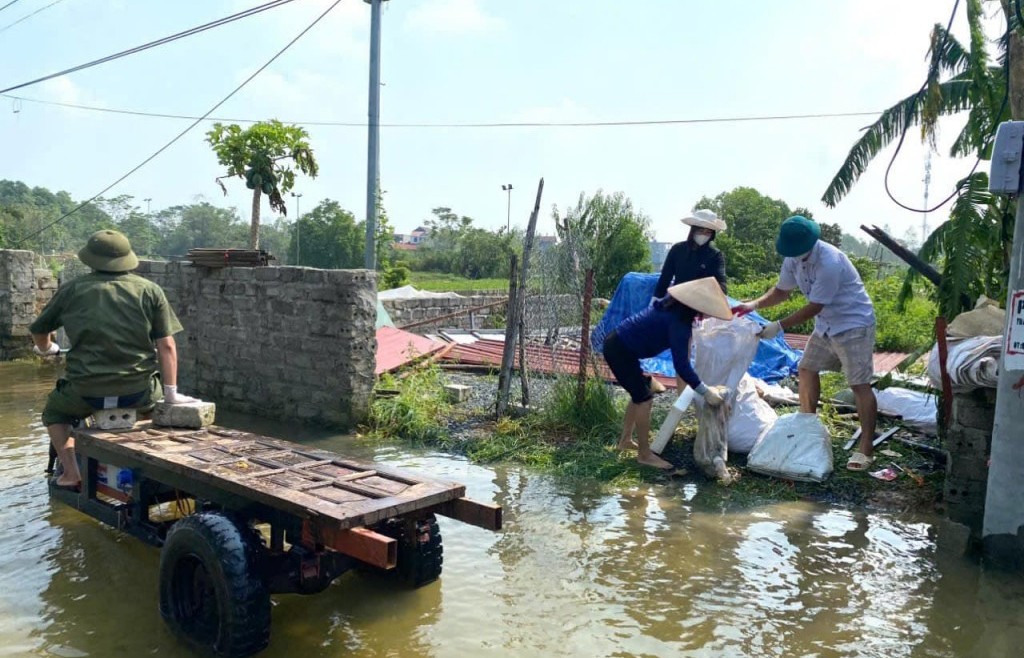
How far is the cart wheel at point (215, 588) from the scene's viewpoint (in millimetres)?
3178

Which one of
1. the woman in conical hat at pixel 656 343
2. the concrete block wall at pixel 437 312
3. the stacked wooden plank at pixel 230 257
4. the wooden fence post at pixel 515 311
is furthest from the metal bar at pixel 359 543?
the concrete block wall at pixel 437 312

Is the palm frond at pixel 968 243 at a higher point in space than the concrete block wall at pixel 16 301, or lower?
higher

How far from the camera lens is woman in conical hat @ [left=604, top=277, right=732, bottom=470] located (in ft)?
18.4

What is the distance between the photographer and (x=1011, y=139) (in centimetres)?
408

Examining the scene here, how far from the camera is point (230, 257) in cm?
886

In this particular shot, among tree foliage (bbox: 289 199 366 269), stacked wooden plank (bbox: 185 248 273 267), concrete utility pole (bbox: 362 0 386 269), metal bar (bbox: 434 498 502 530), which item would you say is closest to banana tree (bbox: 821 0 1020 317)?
metal bar (bbox: 434 498 502 530)

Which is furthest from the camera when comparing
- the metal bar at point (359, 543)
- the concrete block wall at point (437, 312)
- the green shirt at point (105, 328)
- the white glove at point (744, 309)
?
the concrete block wall at point (437, 312)

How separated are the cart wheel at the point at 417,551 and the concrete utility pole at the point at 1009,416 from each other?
308 centimetres

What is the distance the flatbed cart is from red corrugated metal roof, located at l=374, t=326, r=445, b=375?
451cm

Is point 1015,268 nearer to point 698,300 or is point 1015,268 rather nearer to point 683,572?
point 698,300

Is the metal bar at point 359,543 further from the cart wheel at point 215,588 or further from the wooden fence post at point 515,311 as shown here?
the wooden fence post at point 515,311

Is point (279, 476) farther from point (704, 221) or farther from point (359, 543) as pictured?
point (704, 221)

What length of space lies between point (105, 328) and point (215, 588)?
193cm

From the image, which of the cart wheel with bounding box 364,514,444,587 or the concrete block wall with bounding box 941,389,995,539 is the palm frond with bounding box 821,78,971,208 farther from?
the cart wheel with bounding box 364,514,444,587
